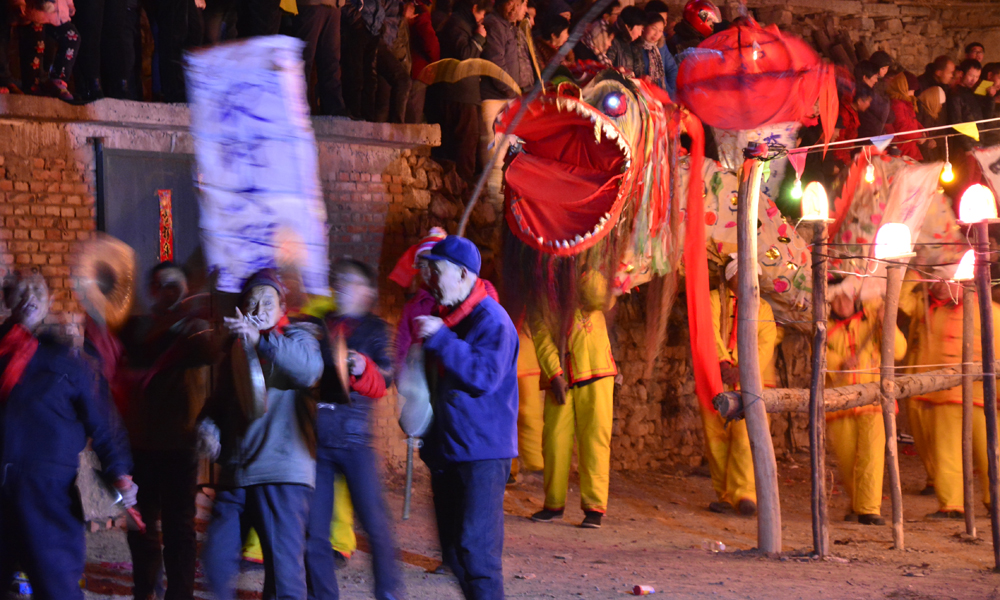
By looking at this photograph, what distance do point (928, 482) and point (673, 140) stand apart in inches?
172

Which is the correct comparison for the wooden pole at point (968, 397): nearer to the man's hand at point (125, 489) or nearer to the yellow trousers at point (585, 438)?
the yellow trousers at point (585, 438)

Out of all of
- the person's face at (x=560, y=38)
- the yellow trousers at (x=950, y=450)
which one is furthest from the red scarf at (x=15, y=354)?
the yellow trousers at (x=950, y=450)

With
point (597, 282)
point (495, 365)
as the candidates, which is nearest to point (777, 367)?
point (597, 282)

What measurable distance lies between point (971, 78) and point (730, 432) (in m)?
5.85

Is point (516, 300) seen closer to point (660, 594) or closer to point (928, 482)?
point (660, 594)

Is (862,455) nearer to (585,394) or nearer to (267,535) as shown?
(585,394)

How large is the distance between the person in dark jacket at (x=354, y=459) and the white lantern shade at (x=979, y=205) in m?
3.54

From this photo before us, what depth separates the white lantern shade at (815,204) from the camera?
20.8ft

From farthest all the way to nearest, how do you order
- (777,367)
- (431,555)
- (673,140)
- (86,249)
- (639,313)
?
(777,367) → (639,313) → (673,140) → (431,555) → (86,249)

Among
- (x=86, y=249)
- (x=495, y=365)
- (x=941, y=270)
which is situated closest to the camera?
(x=495, y=365)

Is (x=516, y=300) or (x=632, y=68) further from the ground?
(x=632, y=68)

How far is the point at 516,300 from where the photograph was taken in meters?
6.97

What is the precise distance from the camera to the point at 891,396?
265 inches

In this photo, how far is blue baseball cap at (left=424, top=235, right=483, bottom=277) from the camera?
400cm
